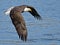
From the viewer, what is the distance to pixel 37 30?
556 inches

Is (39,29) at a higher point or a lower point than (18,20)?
lower

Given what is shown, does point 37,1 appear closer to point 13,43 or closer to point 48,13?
point 48,13

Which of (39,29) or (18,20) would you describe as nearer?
(18,20)

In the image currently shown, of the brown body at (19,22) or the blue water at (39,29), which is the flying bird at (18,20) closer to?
the brown body at (19,22)

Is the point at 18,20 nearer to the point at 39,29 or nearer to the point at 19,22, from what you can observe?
the point at 19,22

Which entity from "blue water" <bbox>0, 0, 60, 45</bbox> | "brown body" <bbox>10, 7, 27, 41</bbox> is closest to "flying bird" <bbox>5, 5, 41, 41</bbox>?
"brown body" <bbox>10, 7, 27, 41</bbox>

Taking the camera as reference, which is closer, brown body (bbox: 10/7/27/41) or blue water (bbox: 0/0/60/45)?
brown body (bbox: 10/7/27/41)

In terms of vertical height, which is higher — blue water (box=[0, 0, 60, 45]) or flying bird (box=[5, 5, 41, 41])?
flying bird (box=[5, 5, 41, 41])

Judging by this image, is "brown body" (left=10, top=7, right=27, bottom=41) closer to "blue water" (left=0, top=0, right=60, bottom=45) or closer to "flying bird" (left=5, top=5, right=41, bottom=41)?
"flying bird" (left=5, top=5, right=41, bottom=41)

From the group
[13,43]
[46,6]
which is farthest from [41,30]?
[46,6]

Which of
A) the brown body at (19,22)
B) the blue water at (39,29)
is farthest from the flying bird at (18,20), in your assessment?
the blue water at (39,29)

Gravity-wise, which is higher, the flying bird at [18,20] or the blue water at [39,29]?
the flying bird at [18,20]

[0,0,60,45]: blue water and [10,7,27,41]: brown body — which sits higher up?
[10,7,27,41]: brown body

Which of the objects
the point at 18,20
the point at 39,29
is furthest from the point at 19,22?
the point at 39,29
